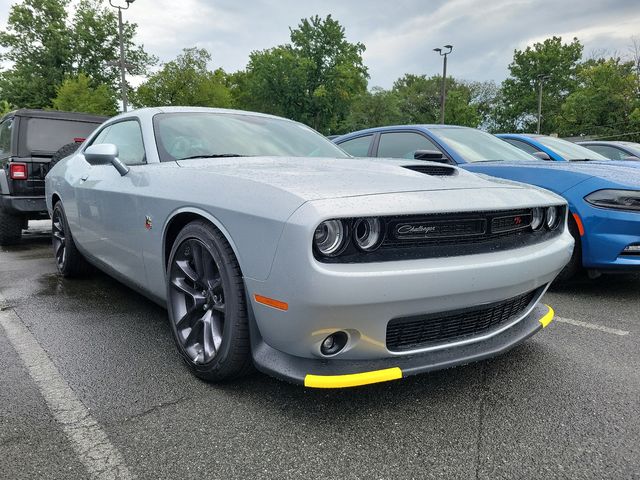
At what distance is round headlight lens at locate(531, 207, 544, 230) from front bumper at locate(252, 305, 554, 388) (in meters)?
0.69

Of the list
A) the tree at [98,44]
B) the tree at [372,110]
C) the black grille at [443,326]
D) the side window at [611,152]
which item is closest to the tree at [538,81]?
the tree at [372,110]

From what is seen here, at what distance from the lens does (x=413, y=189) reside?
193 centimetres

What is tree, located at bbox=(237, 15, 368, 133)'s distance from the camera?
1724 inches

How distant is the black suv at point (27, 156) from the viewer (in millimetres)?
5797

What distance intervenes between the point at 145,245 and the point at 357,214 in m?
1.43

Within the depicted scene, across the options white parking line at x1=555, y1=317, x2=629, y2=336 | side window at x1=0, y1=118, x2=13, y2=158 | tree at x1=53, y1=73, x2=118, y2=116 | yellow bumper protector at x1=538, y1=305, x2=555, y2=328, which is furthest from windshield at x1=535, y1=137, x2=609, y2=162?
tree at x1=53, y1=73, x2=118, y2=116

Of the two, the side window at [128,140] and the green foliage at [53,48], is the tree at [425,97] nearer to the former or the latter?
the green foliage at [53,48]

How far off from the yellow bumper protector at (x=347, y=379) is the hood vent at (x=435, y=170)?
Result: 1064 mm

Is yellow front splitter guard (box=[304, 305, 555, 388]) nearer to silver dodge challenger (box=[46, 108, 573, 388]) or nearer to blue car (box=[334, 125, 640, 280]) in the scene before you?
silver dodge challenger (box=[46, 108, 573, 388])

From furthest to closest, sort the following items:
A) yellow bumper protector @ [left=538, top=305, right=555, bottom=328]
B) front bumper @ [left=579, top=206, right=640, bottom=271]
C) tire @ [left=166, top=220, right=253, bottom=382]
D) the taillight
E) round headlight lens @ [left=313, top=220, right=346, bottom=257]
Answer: the taillight, front bumper @ [left=579, top=206, right=640, bottom=271], yellow bumper protector @ [left=538, top=305, right=555, bottom=328], tire @ [left=166, top=220, right=253, bottom=382], round headlight lens @ [left=313, top=220, right=346, bottom=257]

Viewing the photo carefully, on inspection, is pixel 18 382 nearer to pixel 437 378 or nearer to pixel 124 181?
pixel 124 181

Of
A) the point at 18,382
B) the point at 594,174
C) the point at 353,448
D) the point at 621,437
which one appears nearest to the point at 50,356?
the point at 18,382

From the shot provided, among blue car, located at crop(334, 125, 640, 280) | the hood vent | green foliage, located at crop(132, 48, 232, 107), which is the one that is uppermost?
green foliage, located at crop(132, 48, 232, 107)

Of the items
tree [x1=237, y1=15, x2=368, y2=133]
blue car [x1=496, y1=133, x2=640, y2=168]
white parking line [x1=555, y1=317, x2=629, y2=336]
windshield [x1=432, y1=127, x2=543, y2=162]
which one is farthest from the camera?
tree [x1=237, y1=15, x2=368, y2=133]
